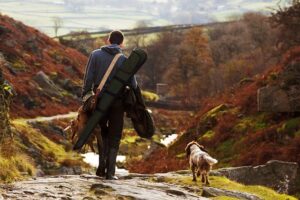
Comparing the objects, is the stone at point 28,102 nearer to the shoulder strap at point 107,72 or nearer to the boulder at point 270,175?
the boulder at point 270,175

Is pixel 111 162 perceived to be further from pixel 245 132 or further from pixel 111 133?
pixel 245 132

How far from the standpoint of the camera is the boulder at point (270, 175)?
18109 mm

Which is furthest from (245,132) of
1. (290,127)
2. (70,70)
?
(70,70)

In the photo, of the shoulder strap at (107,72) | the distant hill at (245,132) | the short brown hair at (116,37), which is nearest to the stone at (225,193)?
the shoulder strap at (107,72)

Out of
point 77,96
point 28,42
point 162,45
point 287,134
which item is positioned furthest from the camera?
point 162,45

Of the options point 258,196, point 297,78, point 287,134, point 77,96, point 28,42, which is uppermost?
point 28,42

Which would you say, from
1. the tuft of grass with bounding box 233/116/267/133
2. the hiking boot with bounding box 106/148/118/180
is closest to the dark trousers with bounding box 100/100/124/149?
the hiking boot with bounding box 106/148/118/180

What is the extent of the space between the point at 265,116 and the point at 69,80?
143 feet

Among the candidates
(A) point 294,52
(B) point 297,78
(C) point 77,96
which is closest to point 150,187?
(B) point 297,78

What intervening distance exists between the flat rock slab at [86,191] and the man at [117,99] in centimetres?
53

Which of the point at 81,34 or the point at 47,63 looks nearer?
the point at 47,63

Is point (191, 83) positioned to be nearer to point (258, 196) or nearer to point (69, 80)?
point (69, 80)

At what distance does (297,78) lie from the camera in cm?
2578

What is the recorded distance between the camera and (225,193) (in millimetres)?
12352
